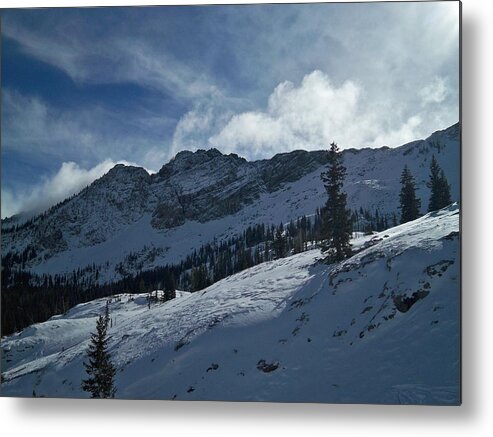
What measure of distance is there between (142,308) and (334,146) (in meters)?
4.99

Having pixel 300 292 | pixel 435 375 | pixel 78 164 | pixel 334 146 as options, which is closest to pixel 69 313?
pixel 78 164

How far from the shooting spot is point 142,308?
909 cm

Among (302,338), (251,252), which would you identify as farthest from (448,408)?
(251,252)

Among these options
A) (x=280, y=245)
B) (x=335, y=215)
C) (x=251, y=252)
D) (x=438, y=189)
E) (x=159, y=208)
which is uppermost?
(x=159, y=208)

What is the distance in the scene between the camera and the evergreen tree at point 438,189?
263 inches

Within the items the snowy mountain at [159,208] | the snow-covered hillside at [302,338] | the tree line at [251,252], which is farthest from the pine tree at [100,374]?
the snowy mountain at [159,208]

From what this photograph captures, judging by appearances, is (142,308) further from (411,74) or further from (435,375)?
(411,74)

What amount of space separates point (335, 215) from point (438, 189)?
1755 mm

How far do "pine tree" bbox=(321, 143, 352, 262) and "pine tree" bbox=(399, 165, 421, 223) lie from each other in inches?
37.3

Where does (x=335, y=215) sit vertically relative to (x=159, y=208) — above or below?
below

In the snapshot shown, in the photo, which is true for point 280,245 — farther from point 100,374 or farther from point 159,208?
point 100,374

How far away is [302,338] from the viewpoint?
23.0 feet

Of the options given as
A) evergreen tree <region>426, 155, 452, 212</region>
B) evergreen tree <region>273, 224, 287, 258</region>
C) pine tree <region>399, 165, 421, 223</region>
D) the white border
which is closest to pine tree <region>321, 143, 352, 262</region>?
pine tree <region>399, 165, 421, 223</region>

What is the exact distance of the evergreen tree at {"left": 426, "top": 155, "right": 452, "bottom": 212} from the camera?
6.67 m
